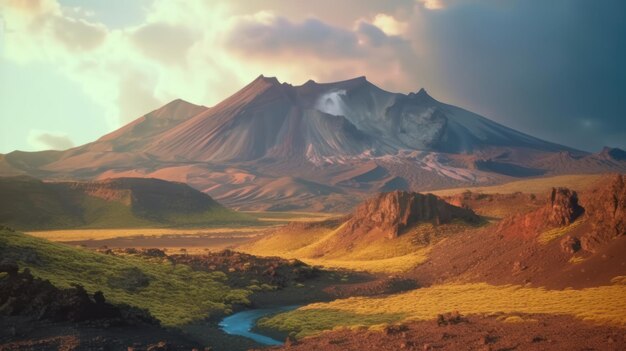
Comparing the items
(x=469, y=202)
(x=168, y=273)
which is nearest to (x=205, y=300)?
(x=168, y=273)

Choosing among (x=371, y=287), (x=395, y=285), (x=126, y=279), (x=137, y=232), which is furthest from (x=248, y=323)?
(x=137, y=232)

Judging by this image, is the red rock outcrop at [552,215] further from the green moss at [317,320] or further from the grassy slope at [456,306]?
the green moss at [317,320]

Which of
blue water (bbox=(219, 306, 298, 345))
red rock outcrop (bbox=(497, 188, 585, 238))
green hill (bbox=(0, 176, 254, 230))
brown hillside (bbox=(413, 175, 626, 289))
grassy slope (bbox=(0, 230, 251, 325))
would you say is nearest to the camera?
blue water (bbox=(219, 306, 298, 345))

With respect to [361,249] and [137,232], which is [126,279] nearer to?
[361,249]

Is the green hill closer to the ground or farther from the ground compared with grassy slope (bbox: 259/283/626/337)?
farther from the ground

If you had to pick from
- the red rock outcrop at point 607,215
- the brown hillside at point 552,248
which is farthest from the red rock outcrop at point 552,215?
the red rock outcrop at point 607,215

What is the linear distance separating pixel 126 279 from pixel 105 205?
116m

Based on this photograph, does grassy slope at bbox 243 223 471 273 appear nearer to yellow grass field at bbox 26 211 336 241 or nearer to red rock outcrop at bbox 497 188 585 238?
red rock outcrop at bbox 497 188 585 238

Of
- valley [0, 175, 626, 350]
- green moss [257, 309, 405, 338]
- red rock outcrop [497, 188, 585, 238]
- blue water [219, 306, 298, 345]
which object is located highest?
red rock outcrop [497, 188, 585, 238]

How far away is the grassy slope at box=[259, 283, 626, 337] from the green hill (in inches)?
4329

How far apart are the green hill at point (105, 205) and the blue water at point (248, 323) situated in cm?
10339

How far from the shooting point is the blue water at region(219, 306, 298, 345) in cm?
3446

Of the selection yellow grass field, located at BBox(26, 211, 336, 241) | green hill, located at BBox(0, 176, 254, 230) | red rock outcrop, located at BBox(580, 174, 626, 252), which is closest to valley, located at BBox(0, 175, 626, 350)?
red rock outcrop, located at BBox(580, 174, 626, 252)

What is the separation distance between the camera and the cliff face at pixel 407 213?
74.9 metres
